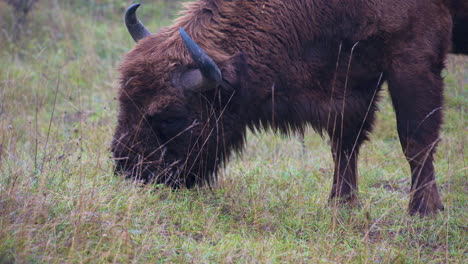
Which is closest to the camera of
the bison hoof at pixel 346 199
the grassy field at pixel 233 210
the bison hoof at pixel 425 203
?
the grassy field at pixel 233 210

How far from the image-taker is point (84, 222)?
323 centimetres

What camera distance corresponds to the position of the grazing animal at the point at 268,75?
14.4ft

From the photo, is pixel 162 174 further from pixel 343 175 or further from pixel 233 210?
pixel 343 175

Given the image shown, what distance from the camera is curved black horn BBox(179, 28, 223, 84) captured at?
13.6 feet

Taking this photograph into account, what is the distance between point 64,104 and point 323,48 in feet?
15.7

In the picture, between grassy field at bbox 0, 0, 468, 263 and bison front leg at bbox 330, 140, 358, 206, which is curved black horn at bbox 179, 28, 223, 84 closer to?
grassy field at bbox 0, 0, 468, 263

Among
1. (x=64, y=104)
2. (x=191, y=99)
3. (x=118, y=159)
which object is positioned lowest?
(x=64, y=104)

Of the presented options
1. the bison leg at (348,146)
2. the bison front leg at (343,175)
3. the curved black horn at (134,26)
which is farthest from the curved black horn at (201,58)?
the bison front leg at (343,175)

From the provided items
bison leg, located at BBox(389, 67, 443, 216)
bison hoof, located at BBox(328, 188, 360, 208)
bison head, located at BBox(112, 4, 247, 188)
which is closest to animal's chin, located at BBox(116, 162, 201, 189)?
bison head, located at BBox(112, 4, 247, 188)

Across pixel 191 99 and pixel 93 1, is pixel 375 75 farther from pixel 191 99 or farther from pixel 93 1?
pixel 93 1

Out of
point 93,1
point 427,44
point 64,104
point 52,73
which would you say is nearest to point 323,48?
point 427,44

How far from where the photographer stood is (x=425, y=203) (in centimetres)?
449

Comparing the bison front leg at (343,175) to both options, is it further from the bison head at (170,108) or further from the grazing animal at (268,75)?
the bison head at (170,108)

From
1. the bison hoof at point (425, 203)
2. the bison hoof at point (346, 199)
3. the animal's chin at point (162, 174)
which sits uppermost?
the animal's chin at point (162, 174)
